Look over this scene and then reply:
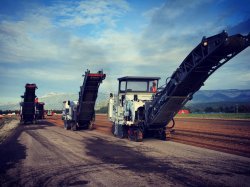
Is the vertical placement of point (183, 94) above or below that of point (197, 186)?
above

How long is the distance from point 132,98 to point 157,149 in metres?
4.70

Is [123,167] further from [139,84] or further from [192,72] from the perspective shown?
[139,84]

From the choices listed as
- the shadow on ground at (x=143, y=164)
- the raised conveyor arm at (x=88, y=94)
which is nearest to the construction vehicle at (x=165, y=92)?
the raised conveyor arm at (x=88, y=94)

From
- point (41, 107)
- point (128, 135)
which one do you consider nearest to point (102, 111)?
point (41, 107)

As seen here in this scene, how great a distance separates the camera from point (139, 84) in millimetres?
15969

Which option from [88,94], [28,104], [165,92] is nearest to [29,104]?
[28,104]

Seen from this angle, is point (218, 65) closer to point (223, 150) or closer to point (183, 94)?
point (183, 94)

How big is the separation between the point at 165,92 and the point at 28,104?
20079mm

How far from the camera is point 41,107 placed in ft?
124

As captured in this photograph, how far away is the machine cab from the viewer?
1584 cm

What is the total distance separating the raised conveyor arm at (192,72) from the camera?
9350 millimetres

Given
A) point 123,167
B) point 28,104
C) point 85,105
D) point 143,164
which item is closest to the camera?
point 123,167

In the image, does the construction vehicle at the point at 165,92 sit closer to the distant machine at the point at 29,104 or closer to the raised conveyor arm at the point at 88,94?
the raised conveyor arm at the point at 88,94

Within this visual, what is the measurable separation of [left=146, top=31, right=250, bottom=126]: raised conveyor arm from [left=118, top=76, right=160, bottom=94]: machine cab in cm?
237
